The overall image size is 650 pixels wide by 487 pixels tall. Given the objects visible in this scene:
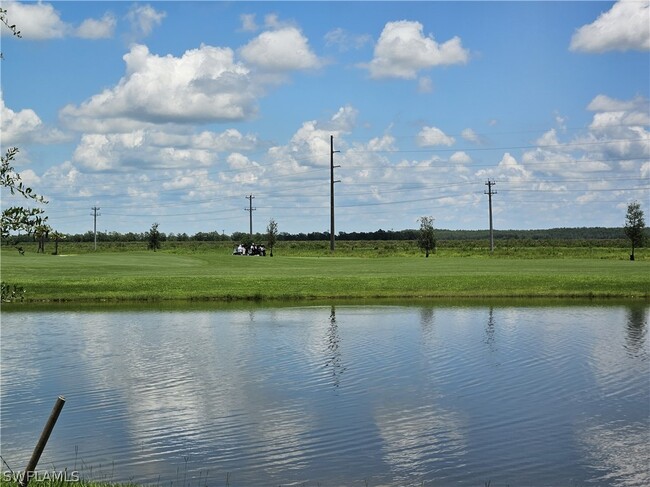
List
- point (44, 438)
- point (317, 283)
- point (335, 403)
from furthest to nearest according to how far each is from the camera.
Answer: point (317, 283) → point (335, 403) → point (44, 438)

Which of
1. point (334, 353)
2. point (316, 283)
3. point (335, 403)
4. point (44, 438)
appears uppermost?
point (44, 438)

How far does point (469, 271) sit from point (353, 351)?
1446 inches

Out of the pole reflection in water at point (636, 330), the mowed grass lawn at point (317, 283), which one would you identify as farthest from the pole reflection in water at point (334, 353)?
the mowed grass lawn at point (317, 283)

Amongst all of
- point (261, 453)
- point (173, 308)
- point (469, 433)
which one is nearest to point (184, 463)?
point (261, 453)

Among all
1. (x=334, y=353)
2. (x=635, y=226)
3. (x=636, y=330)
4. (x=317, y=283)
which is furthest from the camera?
(x=635, y=226)

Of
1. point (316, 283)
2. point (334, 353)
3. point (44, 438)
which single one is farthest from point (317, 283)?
point (44, 438)

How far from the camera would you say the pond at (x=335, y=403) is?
14.9 metres

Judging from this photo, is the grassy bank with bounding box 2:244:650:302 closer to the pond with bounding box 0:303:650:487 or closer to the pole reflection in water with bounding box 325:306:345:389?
the pole reflection in water with bounding box 325:306:345:389

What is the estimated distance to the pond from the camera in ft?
48.9

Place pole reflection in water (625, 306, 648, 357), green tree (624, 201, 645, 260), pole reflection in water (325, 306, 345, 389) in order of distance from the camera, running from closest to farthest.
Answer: pole reflection in water (325, 306, 345, 389) → pole reflection in water (625, 306, 648, 357) → green tree (624, 201, 645, 260)

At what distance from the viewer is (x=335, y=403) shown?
20078mm

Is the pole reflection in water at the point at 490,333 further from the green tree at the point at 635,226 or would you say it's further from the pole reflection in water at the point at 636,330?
the green tree at the point at 635,226

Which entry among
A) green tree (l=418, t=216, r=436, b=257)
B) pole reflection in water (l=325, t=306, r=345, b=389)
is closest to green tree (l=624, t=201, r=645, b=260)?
green tree (l=418, t=216, r=436, b=257)

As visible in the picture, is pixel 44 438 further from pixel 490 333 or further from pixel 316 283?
pixel 316 283
